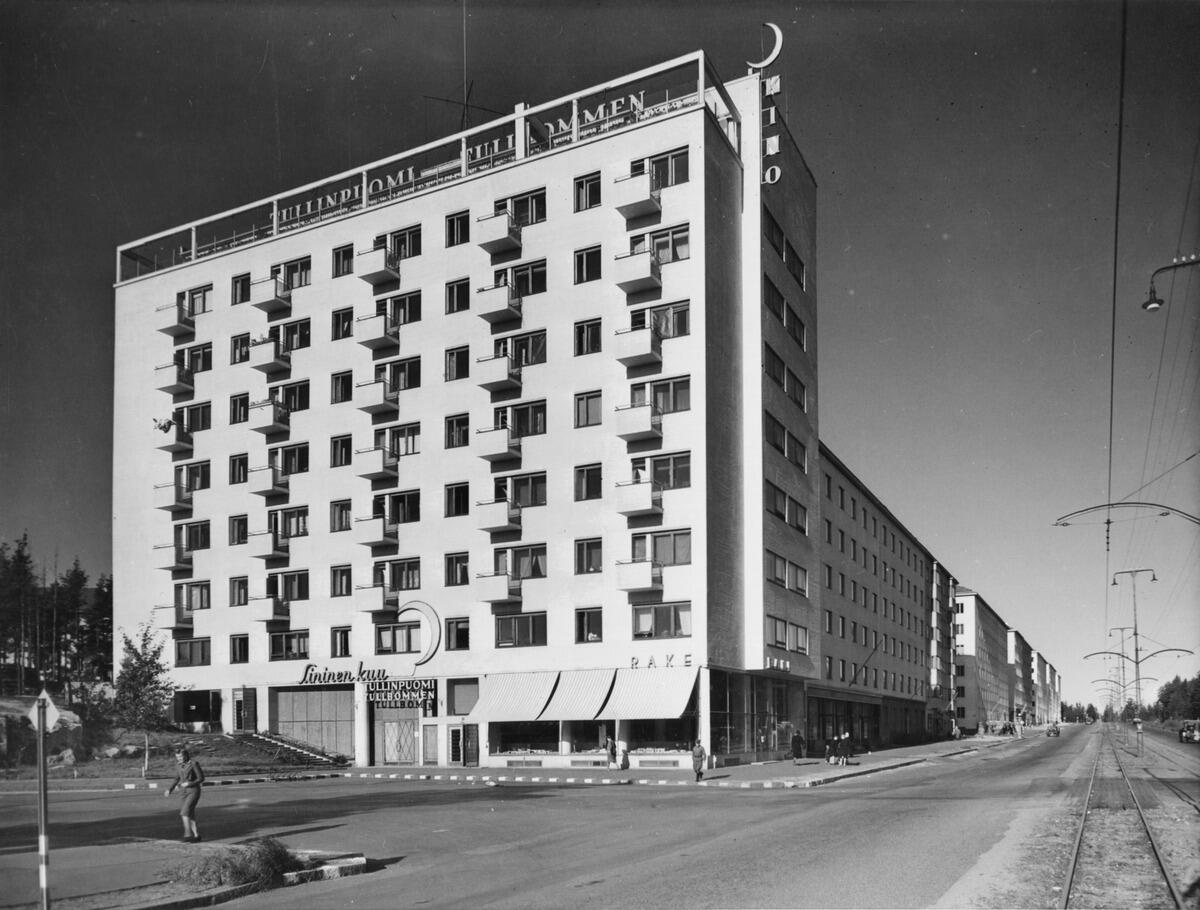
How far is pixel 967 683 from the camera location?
486 ft

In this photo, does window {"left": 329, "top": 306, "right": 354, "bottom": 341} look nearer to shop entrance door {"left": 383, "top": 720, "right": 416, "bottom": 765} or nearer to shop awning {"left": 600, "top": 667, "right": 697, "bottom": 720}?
shop entrance door {"left": 383, "top": 720, "right": 416, "bottom": 765}

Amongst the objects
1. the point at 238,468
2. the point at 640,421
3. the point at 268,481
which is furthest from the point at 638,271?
the point at 238,468

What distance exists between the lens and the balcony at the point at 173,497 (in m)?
63.9

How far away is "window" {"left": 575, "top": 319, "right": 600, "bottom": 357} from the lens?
5109 cm

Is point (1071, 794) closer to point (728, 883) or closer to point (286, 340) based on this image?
point (728, 883)

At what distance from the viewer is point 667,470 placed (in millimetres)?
48531

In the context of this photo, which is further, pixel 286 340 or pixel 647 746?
pixel 286 340

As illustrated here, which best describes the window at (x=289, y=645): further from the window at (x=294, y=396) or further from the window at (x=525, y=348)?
the window at (x=525, y=348)

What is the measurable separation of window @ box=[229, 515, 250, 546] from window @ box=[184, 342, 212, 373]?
9.24 meters

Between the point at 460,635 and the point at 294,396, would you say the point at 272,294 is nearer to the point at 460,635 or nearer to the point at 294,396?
the point at 294,396

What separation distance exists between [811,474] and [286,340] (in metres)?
30.0

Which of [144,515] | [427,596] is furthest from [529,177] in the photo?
[144,515]

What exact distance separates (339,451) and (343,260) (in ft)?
33.9

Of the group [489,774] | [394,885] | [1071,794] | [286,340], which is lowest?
[489,774]
